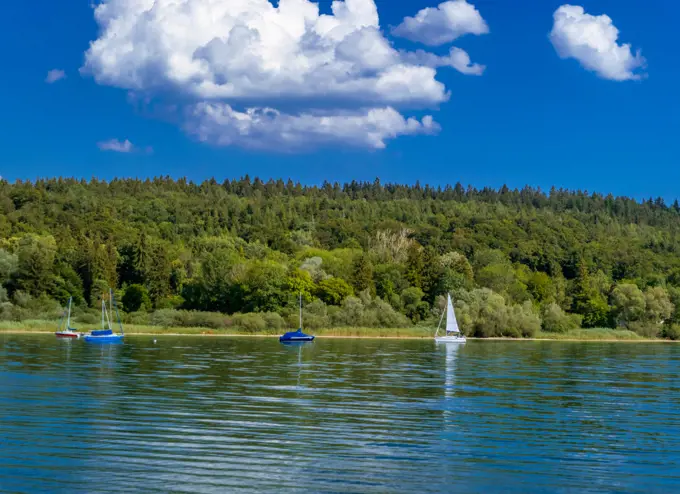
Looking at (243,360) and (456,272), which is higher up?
(456,272)

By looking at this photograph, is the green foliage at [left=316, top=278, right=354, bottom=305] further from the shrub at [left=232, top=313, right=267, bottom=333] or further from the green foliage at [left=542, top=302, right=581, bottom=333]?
the green foliage at [left=542, top=302, right=581, bottom=333]

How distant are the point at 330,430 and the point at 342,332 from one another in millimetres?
93588

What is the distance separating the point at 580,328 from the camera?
140 meters

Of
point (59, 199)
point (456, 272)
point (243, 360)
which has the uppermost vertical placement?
point (59, 199)

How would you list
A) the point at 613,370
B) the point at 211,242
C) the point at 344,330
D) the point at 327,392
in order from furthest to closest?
the point at 211,242 < the point at 344,330 < the point at 613,370 < the point at 327,392

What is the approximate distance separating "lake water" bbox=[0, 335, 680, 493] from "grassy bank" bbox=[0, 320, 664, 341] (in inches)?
2354

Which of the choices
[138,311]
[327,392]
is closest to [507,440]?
[327,392]

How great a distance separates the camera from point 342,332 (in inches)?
4865

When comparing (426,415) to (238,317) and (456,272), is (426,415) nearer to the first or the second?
(238,317)

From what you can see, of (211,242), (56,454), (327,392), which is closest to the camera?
(56,454)

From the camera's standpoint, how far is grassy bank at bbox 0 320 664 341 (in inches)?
4537

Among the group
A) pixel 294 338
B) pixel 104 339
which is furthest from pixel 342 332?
pixel 104 339

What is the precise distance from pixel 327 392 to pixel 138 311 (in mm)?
98116

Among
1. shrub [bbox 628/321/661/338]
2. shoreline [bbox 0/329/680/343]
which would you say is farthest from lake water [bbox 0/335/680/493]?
shrub [bbox 628/321/661/338]
